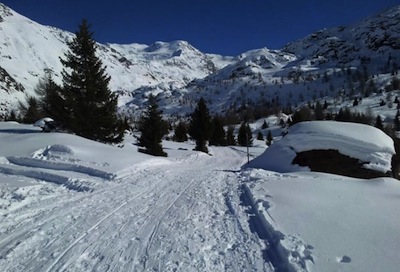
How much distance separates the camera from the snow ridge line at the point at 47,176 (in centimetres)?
1109

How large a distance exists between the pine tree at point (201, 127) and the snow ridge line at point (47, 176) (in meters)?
30.8

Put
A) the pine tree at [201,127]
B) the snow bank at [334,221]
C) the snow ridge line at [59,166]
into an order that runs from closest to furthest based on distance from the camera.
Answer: the snow bank at [334,221] < the snow ridge line at [59,166] < the pine tree at [201,127]

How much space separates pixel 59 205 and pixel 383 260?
292 inches

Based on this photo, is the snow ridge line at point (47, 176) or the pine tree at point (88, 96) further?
the pine tree at point (88, 96)

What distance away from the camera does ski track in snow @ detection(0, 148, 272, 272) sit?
17.4 feet

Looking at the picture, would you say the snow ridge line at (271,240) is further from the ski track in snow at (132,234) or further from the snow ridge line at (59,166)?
the snow ridge line at (59,166)

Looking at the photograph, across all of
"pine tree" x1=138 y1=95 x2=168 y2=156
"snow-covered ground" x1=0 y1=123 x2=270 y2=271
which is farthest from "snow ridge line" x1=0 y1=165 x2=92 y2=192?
"pine tree" x1=138 y1=95 x2=168 y2=156

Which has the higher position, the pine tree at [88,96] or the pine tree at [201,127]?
the pine tree at [88,96]

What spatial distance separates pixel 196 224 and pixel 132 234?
53.1 inches

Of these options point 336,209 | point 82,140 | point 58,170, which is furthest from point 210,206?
point 82,140

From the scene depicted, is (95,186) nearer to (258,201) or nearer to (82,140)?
(258,201)

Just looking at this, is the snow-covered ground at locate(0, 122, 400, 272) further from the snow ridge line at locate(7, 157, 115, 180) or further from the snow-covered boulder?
the snow-covered boulder

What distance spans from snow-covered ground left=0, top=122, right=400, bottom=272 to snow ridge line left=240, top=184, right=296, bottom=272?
0.07 feet

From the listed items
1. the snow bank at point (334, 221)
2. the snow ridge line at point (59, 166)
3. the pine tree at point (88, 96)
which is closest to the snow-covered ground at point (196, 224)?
the snow bank at point (334, 221)
